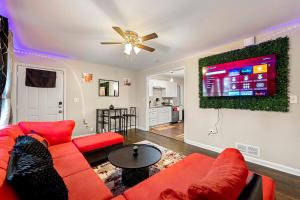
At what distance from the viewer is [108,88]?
16.6 ft

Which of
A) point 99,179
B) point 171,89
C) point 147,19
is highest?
point 147,19

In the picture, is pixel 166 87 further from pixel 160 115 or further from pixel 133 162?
pixel 133 162

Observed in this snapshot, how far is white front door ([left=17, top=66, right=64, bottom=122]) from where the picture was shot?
11.7ft

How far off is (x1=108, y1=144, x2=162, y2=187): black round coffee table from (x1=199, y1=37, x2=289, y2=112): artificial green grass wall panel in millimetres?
2008

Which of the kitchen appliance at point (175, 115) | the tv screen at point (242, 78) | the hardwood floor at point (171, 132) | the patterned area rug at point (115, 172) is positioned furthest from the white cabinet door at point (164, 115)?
the patterned area rug at point (115, 172)

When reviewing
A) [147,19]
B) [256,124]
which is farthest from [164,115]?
[147,19]

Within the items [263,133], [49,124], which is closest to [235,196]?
[263,133]

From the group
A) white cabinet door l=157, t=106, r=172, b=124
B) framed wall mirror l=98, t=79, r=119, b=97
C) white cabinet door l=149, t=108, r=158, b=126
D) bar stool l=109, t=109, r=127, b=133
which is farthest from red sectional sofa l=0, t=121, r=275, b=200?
white cabinet door l=157, t=106, r=172, b=124

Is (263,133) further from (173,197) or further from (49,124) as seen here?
(49,124)

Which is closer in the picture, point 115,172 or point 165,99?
point 115,172

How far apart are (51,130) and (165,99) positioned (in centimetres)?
570

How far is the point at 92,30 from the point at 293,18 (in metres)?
3.21

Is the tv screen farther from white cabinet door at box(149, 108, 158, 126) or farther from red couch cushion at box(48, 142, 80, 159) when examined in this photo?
A: red couch cushion at box(48, 142, 80, 159)

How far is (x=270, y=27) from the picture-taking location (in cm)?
241
